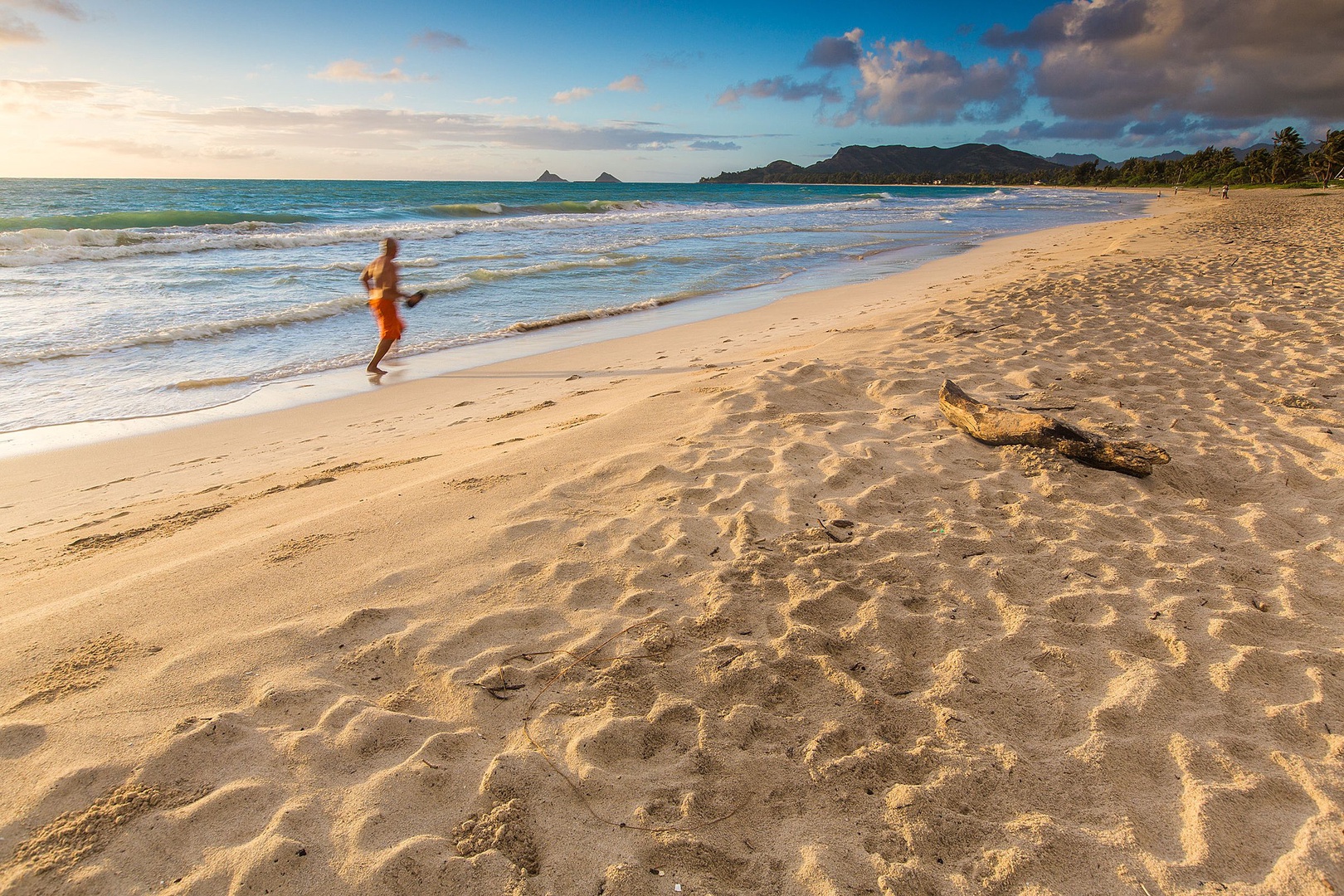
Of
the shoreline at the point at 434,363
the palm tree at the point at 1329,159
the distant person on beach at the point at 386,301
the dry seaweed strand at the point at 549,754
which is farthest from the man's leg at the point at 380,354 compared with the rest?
the palm tree at the point at 1329,159

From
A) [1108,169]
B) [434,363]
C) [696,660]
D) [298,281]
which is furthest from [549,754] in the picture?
[1108,169]

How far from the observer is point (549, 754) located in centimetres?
206

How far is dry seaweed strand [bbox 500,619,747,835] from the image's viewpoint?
6.07ft

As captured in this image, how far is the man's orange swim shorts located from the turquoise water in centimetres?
54

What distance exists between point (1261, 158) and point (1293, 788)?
307 ft

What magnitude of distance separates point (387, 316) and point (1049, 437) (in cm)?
682

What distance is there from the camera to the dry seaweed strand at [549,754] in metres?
1.85

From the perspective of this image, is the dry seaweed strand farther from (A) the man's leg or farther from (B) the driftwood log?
(A) the man's leg

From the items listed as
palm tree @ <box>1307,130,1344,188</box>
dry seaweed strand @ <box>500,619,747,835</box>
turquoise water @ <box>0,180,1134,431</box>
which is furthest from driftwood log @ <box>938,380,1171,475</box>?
palm tree @ <box>1307,130,1344,188</box>

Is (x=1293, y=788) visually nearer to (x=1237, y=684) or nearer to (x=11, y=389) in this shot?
(x=1237, y=684)

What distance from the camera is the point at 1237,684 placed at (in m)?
2.33

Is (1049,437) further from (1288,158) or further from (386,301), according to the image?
(1288,158)

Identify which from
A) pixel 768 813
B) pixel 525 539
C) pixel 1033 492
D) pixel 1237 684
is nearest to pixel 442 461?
pixel 525 539

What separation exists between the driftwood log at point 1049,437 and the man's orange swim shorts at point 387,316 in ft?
20.1
